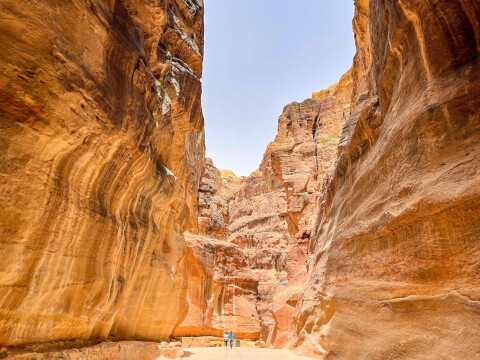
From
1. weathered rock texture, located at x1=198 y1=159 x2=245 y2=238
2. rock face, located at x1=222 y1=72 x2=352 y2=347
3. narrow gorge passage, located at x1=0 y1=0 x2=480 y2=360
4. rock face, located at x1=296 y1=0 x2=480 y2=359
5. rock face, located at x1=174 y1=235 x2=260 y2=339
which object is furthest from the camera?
weathered rock texture, located at x1=198 y1=159 x2=245 y2=238

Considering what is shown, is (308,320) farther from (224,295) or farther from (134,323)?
(224,295)

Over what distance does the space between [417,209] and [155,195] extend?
17.3ft

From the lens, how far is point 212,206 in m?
44.8

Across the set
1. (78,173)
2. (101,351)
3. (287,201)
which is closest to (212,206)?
(287,201)

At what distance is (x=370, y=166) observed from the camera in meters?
7.75

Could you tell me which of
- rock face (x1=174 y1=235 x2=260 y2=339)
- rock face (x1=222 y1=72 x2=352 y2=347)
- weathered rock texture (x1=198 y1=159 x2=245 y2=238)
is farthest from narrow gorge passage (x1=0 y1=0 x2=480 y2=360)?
weathered rock texture (x1=198 y1=159 x2=245 y2=238)

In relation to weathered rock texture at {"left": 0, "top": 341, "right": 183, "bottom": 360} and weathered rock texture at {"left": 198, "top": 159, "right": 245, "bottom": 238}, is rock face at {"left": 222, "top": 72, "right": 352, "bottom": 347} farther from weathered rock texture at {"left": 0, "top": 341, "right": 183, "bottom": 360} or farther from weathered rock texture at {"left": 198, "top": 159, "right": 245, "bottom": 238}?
weathered rock texture at {"left": 0, "top": 341, "right": 183, "bottom": 360}

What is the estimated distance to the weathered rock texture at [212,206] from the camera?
32531 mm

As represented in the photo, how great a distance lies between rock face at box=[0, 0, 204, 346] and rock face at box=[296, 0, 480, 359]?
184 inches

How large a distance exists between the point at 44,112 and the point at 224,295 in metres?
19.5

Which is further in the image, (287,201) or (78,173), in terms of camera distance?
(287,201)

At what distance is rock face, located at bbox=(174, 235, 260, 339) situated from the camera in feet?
63.6

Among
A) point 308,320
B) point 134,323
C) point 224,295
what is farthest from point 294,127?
point 134,323

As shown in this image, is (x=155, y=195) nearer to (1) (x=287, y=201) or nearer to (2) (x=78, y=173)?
(2) (x=78, y=173)
